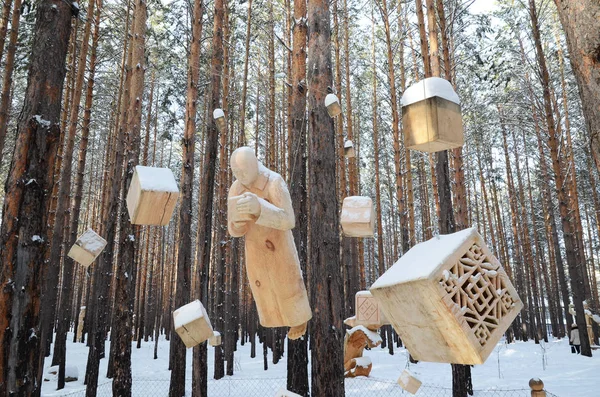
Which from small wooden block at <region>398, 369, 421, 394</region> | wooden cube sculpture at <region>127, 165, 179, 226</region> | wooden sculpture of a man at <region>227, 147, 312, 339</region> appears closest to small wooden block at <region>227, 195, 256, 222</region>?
wooden sculpture of a man at <region>227, 147, 312, 339</region>

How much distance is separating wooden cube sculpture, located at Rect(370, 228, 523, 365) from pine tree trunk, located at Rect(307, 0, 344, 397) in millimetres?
2540

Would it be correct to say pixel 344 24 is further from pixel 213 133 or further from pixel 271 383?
pixel 271 383

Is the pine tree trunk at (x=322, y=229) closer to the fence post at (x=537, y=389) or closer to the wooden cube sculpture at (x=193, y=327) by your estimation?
the wooden cube sculpture at (x=193, y=327)

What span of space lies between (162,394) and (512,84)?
703 inches

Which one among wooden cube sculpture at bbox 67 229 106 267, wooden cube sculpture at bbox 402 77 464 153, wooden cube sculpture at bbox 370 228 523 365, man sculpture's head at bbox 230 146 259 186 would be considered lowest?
wooden cube sculpture at bbox 370 228 523 365

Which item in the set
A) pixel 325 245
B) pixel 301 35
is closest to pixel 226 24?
pixel 301 35

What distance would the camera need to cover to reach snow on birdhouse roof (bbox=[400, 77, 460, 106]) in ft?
8.45

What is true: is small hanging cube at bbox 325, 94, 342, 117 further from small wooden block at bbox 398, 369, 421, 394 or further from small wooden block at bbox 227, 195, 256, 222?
small wooden block at bbox 398, 369, 421, 394

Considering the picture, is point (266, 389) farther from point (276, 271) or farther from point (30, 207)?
point (276, 271)

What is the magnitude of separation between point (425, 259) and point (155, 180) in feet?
6.66

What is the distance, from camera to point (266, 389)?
9.57 metres

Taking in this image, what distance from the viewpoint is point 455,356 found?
217 centimetres

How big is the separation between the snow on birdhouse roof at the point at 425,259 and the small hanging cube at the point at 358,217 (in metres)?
1.14

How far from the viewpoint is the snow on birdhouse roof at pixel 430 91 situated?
8.45ft
